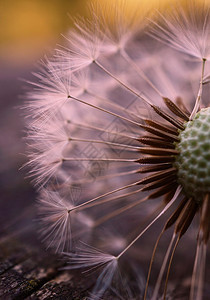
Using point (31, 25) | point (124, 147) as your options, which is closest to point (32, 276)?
point (124, 147)

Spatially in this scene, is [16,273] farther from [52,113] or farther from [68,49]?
[68,49]

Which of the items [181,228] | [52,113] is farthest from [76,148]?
[181,228]

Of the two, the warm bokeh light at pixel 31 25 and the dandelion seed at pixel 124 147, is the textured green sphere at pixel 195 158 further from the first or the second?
the warm bokeh light at pixel 31 25

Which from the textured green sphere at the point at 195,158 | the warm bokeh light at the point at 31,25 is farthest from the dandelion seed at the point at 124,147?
the warm bokeh light at the point at 31,25

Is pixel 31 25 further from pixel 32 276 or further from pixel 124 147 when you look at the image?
pixel 32 276

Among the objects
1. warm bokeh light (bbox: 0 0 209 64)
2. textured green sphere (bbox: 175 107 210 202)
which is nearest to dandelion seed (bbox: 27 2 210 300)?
textured green sphere (bbox: 175 107 210 202)

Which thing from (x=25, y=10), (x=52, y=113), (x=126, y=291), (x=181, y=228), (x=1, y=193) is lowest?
(x=126, y=291)

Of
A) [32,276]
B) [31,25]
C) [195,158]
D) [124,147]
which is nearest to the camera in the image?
[195,158]

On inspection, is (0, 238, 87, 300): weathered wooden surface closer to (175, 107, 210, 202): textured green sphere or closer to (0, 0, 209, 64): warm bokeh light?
(175, 107, 210, 202): textured green sphere
